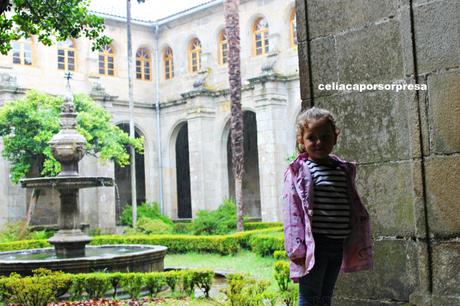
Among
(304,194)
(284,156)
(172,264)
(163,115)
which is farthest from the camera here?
(163,115)

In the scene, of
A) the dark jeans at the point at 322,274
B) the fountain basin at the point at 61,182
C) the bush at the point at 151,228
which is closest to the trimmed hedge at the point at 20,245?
the bush at the point at 151,228

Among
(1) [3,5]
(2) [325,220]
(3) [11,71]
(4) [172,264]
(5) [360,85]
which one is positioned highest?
(3) [11,71]

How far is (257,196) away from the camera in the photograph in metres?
29.5

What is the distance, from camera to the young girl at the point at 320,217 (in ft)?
11.8

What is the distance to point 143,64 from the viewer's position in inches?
1150

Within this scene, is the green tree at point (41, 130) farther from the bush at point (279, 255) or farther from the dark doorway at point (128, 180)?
the bush at point (279, 255)

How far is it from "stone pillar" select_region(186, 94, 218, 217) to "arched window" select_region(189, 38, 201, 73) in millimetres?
2392

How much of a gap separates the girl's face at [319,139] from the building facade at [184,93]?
63.9 feet

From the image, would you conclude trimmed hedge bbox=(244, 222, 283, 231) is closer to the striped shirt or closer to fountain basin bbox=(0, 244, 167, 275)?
fountain basin bbox=(0, 244, 167, 275)

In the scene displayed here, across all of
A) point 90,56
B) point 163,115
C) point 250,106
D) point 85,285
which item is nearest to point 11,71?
point 90,56

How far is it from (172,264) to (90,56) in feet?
44.1

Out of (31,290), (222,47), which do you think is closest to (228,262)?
(31,290)

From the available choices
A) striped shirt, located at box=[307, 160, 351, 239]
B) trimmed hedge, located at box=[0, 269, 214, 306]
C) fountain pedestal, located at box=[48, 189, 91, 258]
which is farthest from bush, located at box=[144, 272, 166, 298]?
striped shirt, located at box=[307, 160, 351, 239]

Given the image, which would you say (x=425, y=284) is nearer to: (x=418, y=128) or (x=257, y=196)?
(x=418, y=128)
